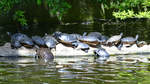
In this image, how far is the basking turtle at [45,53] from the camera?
9.14 metres

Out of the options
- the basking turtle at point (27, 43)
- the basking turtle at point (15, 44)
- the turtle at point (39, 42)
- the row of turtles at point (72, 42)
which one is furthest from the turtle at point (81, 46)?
the basking turtle at point (15, 44)

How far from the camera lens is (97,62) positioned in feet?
27.5

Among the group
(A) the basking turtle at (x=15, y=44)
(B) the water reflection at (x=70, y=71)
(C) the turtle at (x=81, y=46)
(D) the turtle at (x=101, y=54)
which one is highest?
(A) the basking turtle at (x=15, y=44)

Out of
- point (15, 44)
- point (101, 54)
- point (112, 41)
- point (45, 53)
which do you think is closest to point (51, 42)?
point (45, 53)

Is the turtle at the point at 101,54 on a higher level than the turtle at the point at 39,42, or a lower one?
lower

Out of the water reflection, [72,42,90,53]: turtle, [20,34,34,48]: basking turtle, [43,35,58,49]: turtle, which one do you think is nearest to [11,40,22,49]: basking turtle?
[20,34,34,48]: basking turtle

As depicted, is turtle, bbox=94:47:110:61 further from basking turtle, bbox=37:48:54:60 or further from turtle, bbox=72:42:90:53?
basking turtle, bbox=37:48:54:60

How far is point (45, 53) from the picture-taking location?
921cm

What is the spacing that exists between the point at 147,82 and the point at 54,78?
1609 millimetres

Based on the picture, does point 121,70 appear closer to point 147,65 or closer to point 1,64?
point 147,65

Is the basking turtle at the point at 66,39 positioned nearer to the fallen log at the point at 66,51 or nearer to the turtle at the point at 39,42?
the fallen log at the point at 66,51

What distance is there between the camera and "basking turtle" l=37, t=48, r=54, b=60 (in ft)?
30.0

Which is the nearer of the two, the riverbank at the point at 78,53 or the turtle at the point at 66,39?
the riverbank at the point at 78,53

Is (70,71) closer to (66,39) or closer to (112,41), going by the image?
(66,39)
